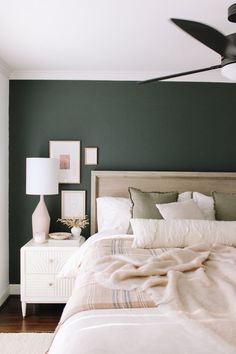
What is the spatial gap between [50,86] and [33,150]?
749 millimetres

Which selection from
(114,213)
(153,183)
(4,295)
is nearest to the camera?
(114,213)

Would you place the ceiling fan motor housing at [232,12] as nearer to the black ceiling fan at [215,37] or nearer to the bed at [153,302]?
the black ceiling fan at [215,37]

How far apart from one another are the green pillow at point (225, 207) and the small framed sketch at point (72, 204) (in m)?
1.46

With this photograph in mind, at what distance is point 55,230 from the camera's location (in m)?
4.21

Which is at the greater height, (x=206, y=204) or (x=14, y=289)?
(x=206, y=204)

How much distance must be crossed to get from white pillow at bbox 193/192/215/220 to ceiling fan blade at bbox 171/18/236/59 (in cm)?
188

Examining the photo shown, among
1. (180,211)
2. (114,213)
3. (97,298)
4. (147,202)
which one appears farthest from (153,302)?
(114,213)

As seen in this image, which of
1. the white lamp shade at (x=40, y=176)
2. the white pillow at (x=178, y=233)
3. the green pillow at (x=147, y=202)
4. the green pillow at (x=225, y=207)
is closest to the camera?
the white pillow at (x=178, y=233)

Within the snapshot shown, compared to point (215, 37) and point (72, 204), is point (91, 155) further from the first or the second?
point (215, 37)

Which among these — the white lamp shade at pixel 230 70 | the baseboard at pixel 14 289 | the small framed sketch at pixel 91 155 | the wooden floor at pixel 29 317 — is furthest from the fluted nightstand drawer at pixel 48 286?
the white lamp shade at pixel 230 70

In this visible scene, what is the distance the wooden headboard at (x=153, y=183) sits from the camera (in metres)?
4.08

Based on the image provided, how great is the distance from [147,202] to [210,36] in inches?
73.5

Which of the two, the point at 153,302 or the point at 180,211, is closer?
the point at 153,302

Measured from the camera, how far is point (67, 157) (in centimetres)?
Answer: 417
